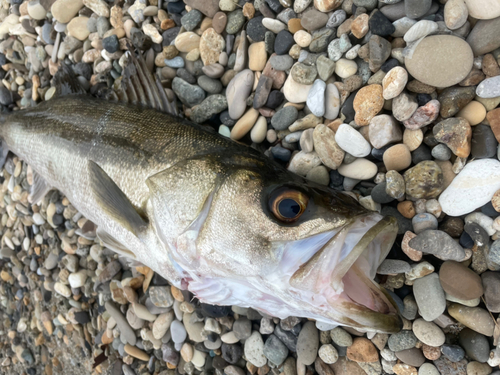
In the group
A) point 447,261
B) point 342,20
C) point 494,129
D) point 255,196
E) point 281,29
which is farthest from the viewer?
point 281,29

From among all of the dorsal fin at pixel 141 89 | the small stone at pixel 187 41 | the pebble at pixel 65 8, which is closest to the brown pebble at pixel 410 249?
the dorsal fin at pixel 141 89

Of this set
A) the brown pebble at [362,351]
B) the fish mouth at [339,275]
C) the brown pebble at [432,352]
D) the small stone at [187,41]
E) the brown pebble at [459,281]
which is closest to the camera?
the fish mouth at [339,275]

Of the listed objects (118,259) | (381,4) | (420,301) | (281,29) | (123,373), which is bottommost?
(123,373)

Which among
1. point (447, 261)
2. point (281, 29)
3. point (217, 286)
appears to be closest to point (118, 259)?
point (217, 286)

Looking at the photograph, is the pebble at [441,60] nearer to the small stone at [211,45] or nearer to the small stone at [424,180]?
the small stone at [424,180]

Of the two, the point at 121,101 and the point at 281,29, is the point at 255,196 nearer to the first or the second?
the point at 281,29

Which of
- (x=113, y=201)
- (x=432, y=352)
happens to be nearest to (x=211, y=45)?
(x=113, y=201)

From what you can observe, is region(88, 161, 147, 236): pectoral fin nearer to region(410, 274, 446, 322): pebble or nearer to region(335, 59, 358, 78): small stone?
region(335, 59, 358, 78): small stone
